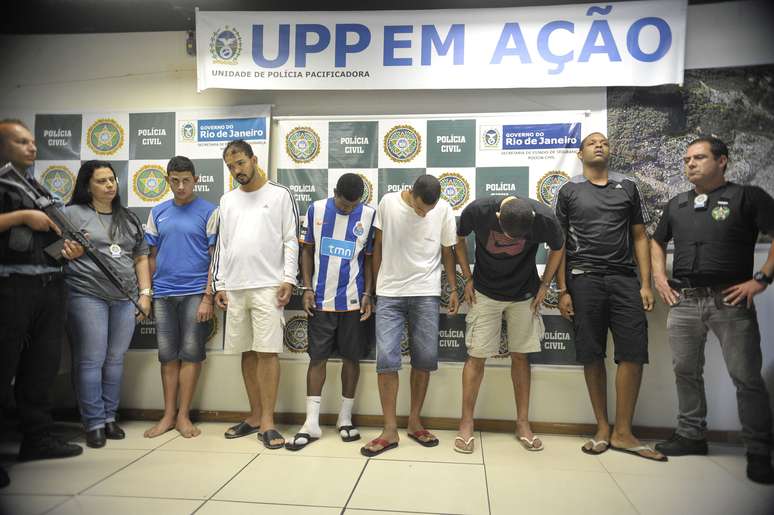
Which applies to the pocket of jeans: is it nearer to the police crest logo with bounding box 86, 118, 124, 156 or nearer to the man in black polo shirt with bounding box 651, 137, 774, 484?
the man in black polo shirt with bounding box 651, 137, 774, 484

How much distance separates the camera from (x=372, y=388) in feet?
9.25

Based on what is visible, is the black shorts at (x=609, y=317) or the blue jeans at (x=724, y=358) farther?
the black shorts at (x=609, y=317)

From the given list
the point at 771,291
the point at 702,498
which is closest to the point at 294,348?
the point at 702,498

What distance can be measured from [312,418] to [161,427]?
3.08 feet

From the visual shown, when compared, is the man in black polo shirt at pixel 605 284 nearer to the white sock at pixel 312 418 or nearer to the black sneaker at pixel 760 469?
the black sneaker at pixel 760 469

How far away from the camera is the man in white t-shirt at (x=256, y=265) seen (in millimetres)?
2506

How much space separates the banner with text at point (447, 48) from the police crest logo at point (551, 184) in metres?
0.55

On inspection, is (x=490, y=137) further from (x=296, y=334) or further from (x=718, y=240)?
(x=296, y=334)

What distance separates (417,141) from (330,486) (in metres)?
2.04

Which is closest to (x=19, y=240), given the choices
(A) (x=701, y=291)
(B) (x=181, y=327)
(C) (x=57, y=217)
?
(C) (x=57, y=217)

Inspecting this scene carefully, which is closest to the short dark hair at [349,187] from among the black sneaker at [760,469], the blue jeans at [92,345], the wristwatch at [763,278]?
the blue jeans at [92,345]

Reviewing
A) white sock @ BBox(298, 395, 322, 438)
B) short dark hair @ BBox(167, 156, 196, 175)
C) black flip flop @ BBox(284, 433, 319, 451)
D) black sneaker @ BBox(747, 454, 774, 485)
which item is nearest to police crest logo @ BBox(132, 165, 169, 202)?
short dark hair @ BBox(167, 156, 196, 175)

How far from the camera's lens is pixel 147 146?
2.98 meters

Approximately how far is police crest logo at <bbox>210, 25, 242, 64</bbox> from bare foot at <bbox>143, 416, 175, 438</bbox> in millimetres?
2309
